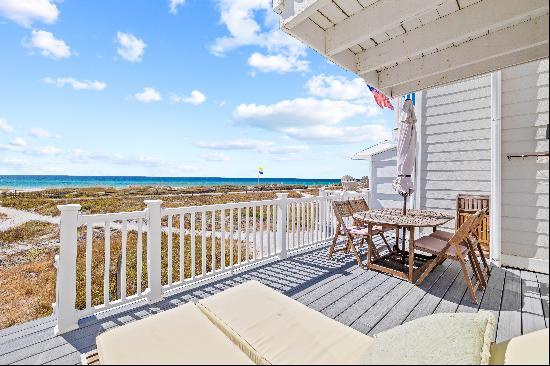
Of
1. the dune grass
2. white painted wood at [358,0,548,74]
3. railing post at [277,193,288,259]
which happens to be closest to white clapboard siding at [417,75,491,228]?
white painted wood at [358,0,548,74]

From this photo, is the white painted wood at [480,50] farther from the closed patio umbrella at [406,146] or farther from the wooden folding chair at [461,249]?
the wooden folding chair at [461,249]

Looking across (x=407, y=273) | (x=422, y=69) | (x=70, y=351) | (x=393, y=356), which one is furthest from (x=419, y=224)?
(x=70, y=351)

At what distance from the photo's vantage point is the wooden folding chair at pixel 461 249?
2.98 m

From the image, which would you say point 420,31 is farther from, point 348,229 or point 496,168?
point 348,229

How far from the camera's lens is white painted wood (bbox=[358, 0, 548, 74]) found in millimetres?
2450

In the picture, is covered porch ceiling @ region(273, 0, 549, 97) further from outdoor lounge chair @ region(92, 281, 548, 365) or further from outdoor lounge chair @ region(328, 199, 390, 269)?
outdoor lounge chair @ region(92, 281, 548, 365)

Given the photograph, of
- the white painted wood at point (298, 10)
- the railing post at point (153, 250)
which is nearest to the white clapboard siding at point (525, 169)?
the white painted wood at point (298, 10)

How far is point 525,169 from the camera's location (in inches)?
155

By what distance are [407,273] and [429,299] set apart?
625 mm

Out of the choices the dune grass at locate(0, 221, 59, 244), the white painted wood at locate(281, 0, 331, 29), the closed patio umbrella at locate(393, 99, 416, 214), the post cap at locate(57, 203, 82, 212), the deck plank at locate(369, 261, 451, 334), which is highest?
the white painted wood at locate(281, 0, 331, 29)

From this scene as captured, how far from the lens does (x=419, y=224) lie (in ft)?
10.7

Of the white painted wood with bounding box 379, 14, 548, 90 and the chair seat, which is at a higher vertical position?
the white painted wood with bounding box 379, 14, 548, 90

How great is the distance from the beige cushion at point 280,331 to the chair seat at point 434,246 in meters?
2.34

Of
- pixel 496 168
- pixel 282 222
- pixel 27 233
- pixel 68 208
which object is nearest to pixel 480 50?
pixel 496 168
